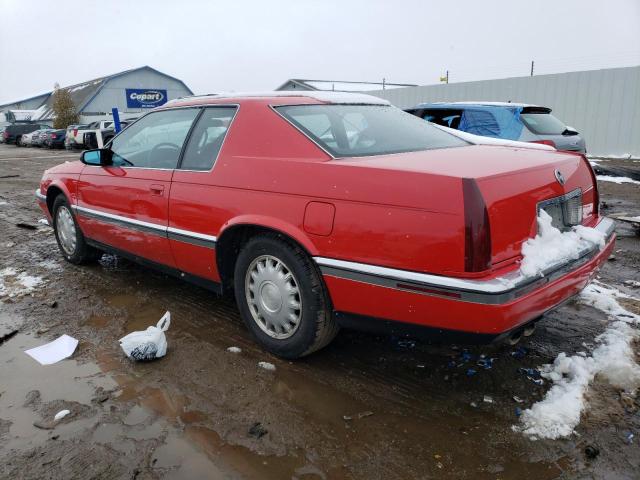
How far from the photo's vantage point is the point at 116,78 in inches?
1807

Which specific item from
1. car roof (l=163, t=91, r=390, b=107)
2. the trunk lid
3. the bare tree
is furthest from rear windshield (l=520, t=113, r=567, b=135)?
the bare tree

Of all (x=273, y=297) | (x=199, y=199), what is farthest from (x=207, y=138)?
(x=273, y=297)

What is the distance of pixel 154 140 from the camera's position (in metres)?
4.01

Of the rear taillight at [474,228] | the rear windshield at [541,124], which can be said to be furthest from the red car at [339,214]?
the rear windshield at [541,124]

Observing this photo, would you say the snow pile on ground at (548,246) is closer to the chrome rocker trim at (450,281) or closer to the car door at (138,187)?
the chrome rocker trim at (450,281)

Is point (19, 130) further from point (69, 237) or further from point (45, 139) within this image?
point (69, 237)

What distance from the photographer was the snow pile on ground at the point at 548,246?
7.89ft

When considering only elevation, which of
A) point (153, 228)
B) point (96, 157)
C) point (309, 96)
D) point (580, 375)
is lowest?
point (580, 375)

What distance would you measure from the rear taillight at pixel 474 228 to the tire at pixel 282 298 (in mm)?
852

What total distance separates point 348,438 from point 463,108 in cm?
660

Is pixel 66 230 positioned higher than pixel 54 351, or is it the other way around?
pixel 66 230

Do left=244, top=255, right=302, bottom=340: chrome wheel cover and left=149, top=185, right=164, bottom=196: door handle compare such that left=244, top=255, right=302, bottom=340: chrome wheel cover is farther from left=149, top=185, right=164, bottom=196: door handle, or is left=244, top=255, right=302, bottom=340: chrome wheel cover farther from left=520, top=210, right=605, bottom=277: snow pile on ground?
left=520, top=210, right=605, bottom=277: snow pile on ground

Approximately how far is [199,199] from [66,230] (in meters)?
2.50

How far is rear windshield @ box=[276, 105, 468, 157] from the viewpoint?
9.86 ft
